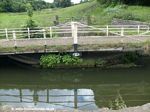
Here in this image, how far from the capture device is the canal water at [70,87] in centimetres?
1927

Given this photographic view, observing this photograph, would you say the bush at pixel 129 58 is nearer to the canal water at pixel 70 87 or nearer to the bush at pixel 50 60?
the canal water at pixel 70 87

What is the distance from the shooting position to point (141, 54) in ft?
86.5

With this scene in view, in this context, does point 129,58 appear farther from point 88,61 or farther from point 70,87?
point 70,87

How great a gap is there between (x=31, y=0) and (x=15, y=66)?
33.4 m

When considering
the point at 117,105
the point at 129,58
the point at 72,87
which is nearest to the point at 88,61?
the point at 129,58

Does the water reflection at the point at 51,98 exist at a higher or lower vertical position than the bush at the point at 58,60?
lower

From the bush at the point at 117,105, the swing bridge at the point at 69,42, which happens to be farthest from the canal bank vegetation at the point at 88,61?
the bush at the point at 117,105

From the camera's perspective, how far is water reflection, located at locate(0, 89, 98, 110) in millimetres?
18795

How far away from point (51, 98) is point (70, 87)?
95.0 inches

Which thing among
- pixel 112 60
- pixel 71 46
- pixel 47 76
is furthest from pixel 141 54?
pixel 47 76

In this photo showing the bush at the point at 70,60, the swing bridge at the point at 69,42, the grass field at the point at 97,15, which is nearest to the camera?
the swing bridge at the point at 69,42

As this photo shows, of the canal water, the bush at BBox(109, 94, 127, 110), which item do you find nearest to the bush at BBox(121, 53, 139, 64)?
the canal water

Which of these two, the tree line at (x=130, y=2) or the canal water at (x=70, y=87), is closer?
the canal water at (x=70, y=87)

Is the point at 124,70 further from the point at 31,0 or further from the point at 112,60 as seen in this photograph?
the point at 31,0
